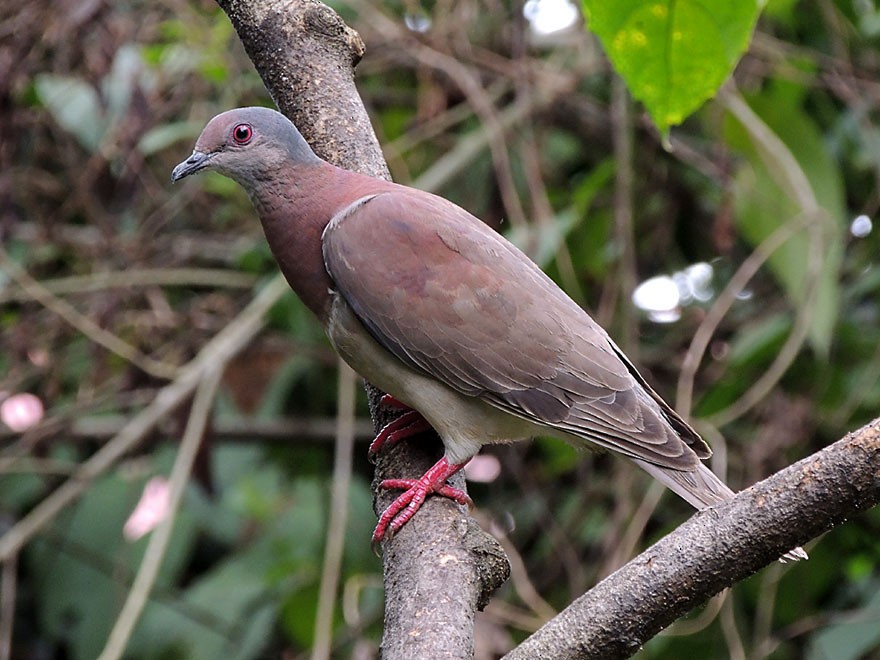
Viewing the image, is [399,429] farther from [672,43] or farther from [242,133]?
[672,43]

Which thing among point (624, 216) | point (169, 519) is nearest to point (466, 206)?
point (624, 216)

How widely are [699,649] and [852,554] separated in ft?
1.99

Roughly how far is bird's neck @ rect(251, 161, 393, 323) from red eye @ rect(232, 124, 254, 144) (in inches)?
5.1

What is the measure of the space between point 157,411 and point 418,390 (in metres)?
1.22

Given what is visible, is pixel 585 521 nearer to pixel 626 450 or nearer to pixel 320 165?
pixel 626 450

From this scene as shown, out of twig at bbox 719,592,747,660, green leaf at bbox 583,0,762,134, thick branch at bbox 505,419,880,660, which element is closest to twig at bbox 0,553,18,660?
twig at bbox 719,592,747,660

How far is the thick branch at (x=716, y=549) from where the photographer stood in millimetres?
1369

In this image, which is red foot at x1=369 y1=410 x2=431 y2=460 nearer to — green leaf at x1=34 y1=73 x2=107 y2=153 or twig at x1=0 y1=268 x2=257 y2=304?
twig at x1=0 y1=268 x2=257 y2=304

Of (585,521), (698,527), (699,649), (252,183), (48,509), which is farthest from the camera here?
(585,521)

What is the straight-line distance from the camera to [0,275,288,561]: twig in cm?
322

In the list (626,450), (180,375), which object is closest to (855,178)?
(626,450)

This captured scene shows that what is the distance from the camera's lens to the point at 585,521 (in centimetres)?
399

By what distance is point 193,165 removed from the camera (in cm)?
266

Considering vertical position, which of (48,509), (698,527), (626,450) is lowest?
(48,509)
